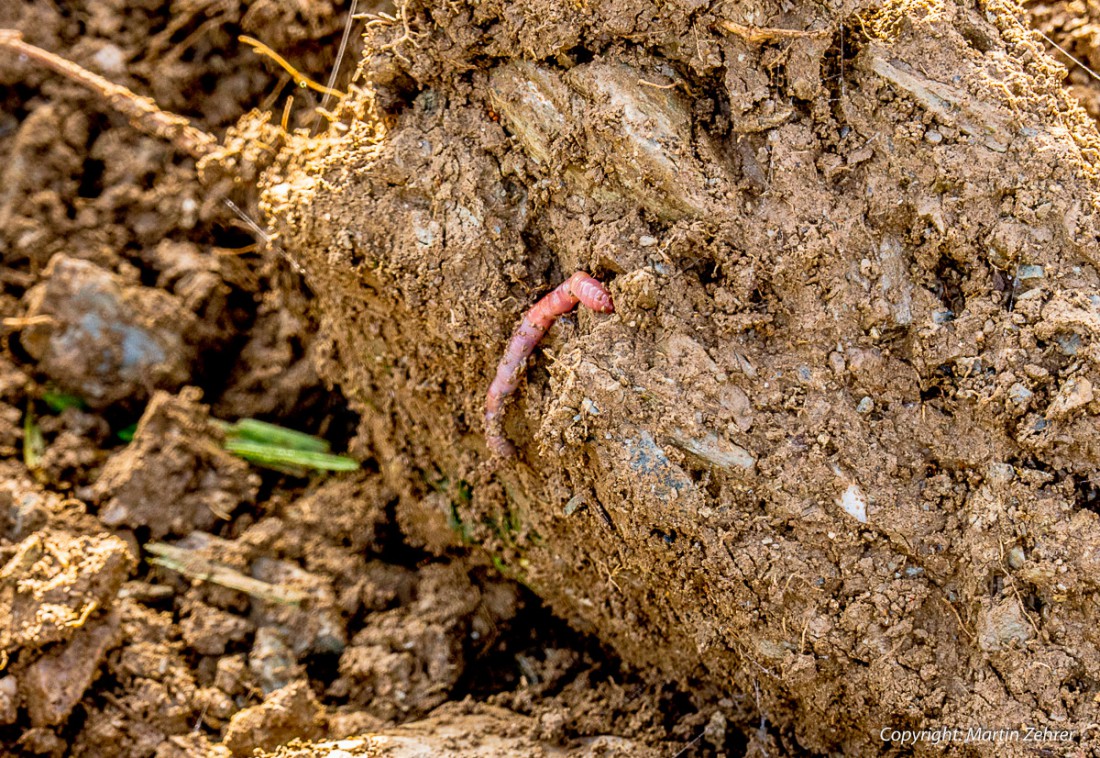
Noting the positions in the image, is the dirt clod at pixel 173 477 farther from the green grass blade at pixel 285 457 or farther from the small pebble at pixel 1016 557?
the small pebble at pixel 1016 557

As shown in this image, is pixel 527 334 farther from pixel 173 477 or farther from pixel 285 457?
pixel 173 477

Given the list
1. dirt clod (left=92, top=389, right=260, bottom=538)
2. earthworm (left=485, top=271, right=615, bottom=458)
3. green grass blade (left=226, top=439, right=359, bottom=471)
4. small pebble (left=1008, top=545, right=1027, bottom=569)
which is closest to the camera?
small pebble (left=1008, top=545, right=1027, bottom=569)

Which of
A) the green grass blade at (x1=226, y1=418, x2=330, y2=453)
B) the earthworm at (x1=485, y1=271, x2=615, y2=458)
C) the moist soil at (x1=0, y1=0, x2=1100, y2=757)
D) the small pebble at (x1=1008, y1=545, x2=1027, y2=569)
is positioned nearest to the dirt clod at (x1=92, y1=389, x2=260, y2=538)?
the moist soil at (x1=0, y1=0, x2=1100, y2=757)

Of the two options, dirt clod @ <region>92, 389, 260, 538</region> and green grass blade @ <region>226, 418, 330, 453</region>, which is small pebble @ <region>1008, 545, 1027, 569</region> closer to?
green grass blade @ <region>226, 418, 330, 453</region>

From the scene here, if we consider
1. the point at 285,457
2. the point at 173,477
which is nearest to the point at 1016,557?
the point at 285,457

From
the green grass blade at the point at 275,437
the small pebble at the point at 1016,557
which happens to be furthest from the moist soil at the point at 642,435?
the green grass blade at the point at 275,437

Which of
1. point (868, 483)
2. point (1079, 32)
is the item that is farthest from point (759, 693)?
point (1079, 32)
